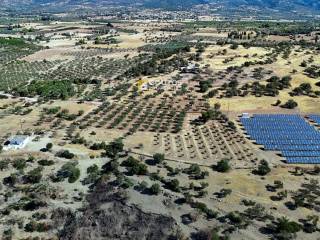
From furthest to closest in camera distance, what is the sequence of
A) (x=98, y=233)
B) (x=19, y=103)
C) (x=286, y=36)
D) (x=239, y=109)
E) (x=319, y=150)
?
(x=286, y=36) < (x=19, y=103) < (x=239, y=109) < (x=319, y=150) < (x=98, y=233)

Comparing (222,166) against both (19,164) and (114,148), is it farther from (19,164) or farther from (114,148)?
(19,164)

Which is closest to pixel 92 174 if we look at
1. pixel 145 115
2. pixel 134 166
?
pixel 134 166

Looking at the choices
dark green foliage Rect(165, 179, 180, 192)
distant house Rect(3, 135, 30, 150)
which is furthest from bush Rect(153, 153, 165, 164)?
distant house Rect(3, 135, 30, 150)

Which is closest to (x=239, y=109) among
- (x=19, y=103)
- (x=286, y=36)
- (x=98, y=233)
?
(x=19, y=103)

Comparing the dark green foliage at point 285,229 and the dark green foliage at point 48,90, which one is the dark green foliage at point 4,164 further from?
the dark green foliage at point 48,90

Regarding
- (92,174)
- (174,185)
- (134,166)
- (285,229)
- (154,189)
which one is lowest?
(92,174)

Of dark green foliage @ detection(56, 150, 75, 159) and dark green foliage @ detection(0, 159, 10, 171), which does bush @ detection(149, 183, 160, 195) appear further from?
dark green foliage @ detection(0, 159, 10, 171)

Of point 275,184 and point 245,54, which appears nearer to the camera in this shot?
point 275,184

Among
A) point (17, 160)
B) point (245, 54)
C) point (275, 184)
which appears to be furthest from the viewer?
point (245, 54)

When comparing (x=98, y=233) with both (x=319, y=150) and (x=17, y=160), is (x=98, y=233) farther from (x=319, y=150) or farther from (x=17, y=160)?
(x=319, y=150)
